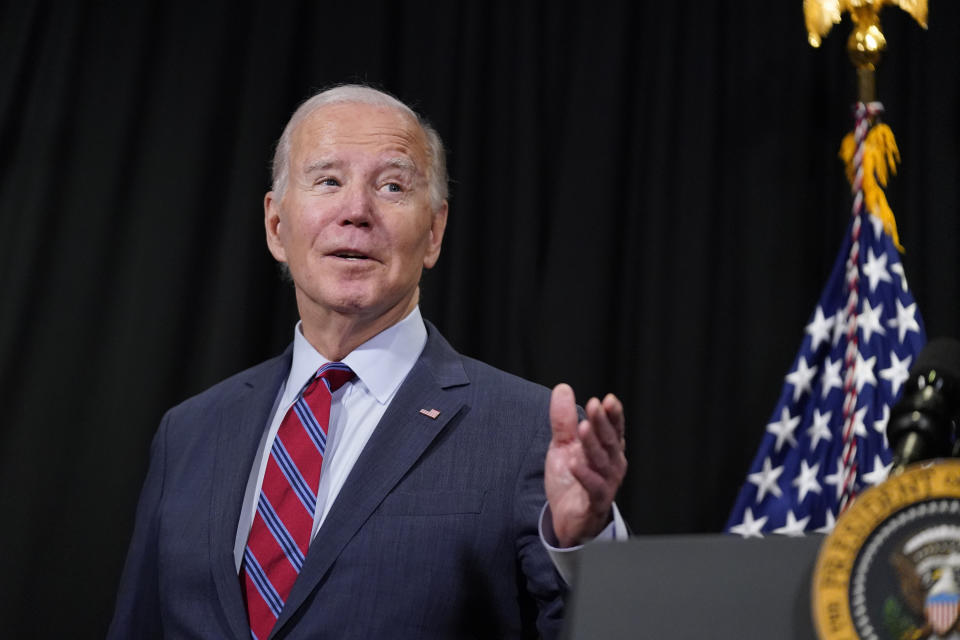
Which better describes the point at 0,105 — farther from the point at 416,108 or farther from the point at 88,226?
the point at 416,108

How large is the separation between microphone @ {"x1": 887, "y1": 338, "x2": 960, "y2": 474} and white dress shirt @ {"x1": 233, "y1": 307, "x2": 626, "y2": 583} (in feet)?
3.18

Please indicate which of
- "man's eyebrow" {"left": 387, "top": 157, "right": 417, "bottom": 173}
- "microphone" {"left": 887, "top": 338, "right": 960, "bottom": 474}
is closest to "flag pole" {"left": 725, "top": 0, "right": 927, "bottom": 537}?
"man's eyebrow" {"left": 387, "top": 157, "right": 417, "bottom": 173}

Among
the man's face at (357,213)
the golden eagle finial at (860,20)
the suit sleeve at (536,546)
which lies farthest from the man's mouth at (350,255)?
the golden eagle finial at (860,20)

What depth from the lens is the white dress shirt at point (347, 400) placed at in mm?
1733

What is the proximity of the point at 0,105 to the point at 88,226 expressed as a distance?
0.45 m

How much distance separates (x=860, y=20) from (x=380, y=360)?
1729mm

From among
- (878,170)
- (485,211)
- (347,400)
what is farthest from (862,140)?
(347,400)

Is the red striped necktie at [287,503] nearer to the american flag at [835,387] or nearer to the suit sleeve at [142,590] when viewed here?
the suit sleeve at [142,590]

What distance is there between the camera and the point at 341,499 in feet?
5.30

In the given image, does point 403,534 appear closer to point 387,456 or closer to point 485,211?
point 387,456

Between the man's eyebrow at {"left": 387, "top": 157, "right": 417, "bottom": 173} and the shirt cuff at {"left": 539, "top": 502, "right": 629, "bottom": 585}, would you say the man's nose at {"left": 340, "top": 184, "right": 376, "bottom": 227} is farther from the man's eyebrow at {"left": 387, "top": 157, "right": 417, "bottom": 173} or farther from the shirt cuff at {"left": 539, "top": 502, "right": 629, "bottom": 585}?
the shirt cuff at {"left": 539, "top": 502, "right": 629, "bottom": 585}

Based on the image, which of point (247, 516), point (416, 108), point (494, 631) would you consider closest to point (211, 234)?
point (416, 108)

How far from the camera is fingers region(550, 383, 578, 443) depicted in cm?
117

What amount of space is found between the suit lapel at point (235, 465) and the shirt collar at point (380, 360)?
0.04 m
